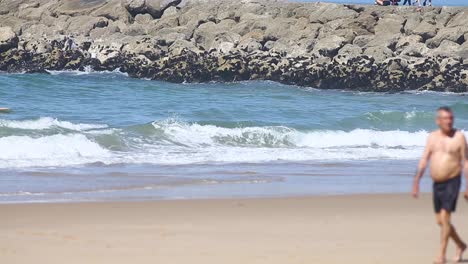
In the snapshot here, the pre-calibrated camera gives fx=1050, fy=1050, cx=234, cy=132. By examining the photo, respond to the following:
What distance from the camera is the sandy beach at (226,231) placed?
7996 mm

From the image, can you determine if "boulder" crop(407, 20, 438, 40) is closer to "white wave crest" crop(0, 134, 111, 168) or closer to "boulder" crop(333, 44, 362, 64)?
"boulder" crop(333, 44, 362, 64)

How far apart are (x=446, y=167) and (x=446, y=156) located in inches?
3.2

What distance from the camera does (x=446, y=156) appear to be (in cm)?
765

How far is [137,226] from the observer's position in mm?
9156

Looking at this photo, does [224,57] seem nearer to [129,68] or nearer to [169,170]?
[129,68]

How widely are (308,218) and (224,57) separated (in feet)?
67.1

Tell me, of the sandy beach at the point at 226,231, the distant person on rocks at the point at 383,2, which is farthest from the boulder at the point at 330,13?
the sandy beach at the point at 226,231

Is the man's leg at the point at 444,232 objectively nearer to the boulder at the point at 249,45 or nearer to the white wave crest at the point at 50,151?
the white wave crest at the point at 50,151

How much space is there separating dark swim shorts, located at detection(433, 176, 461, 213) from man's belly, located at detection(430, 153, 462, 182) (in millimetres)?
36

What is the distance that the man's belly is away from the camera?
25.1ft

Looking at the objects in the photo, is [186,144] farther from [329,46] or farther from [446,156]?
[329,46]

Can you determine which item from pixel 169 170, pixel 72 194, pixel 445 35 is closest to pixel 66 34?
pixel 445 35

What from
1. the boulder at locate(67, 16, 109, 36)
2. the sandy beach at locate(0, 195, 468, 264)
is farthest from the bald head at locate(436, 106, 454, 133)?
the boulder at locate(67, 16, 109, 36)

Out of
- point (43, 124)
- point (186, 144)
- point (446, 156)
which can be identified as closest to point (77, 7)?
point (43, 124)
